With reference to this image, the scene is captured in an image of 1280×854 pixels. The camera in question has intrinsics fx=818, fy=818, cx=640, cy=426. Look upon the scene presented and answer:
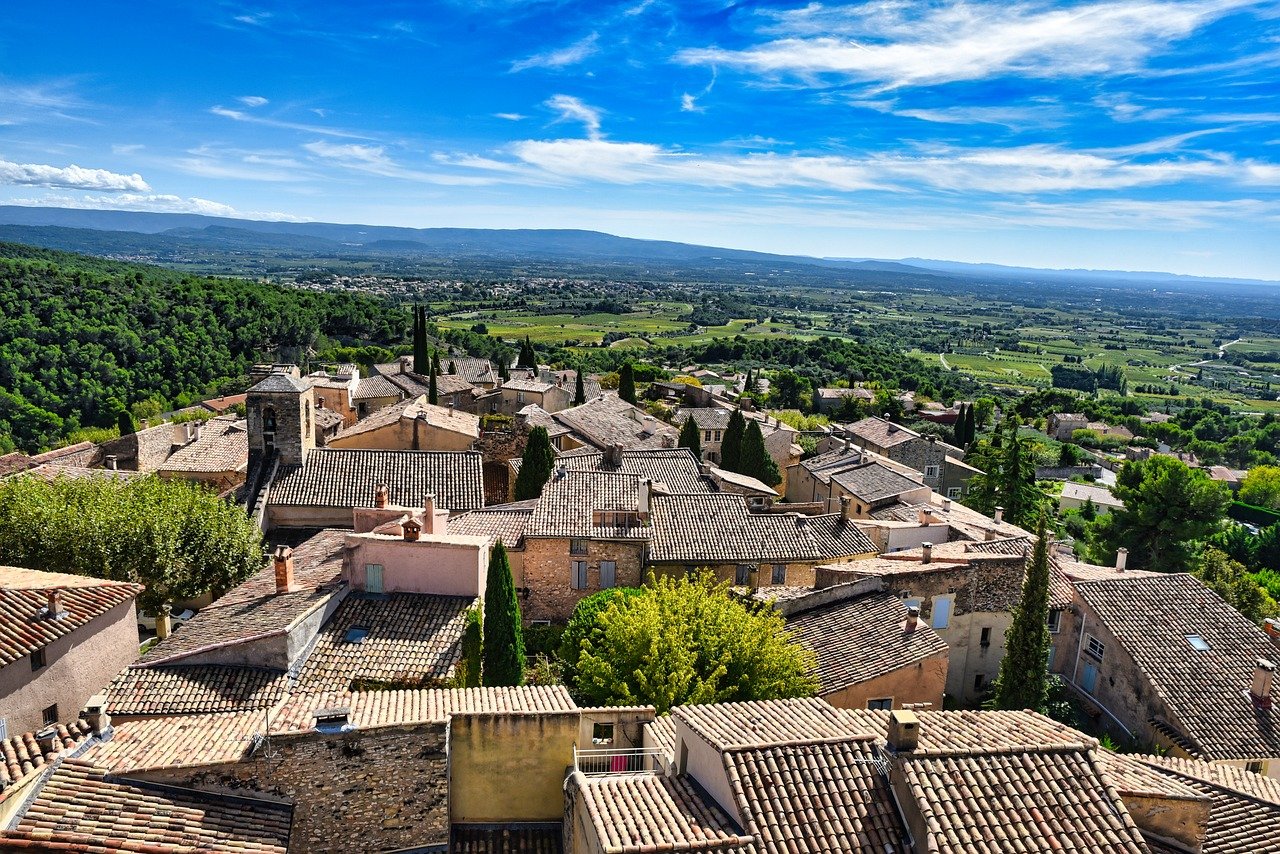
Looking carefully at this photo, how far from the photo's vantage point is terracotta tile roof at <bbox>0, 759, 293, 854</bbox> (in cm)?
1098

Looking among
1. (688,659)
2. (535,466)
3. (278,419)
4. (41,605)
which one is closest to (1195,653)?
(688,659)

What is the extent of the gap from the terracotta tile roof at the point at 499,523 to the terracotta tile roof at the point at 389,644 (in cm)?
628

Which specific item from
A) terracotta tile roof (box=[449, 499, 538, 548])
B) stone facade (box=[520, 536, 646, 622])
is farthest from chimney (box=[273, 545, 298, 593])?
stone facade (box=[520, 536, 646, 622])

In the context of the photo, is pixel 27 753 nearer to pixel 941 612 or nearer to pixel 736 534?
pixel 736 534

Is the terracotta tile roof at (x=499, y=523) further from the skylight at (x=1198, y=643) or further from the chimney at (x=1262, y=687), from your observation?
the chimney at (x=1262, y=687)

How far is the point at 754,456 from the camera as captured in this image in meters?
49.1

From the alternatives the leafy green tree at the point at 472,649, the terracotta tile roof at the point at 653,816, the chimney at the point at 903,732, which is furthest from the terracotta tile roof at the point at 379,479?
the chimney at the point at 903,732

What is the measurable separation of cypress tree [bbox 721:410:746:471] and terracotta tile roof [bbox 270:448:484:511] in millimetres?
21101

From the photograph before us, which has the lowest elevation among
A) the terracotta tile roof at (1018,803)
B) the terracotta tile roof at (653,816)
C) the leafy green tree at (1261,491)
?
the leafy green tree at (1261,491)

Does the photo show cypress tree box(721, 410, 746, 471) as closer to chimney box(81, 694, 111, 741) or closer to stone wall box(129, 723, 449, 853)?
stone wall box(129, 723, 449, 853)

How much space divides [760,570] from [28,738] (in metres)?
20.5

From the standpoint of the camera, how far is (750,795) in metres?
11.0

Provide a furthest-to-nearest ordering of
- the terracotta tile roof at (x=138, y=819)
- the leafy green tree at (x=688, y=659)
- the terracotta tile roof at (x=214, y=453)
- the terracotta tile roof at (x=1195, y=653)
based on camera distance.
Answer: the terracotta tile roof at (x=214, y=453), the terracotta tile roof at (x=1195, y=653), the leafy green tree at (x=688, y=659), the terracotta tile roof at (x=138, y=819)

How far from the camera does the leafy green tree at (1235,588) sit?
37.0 meters
